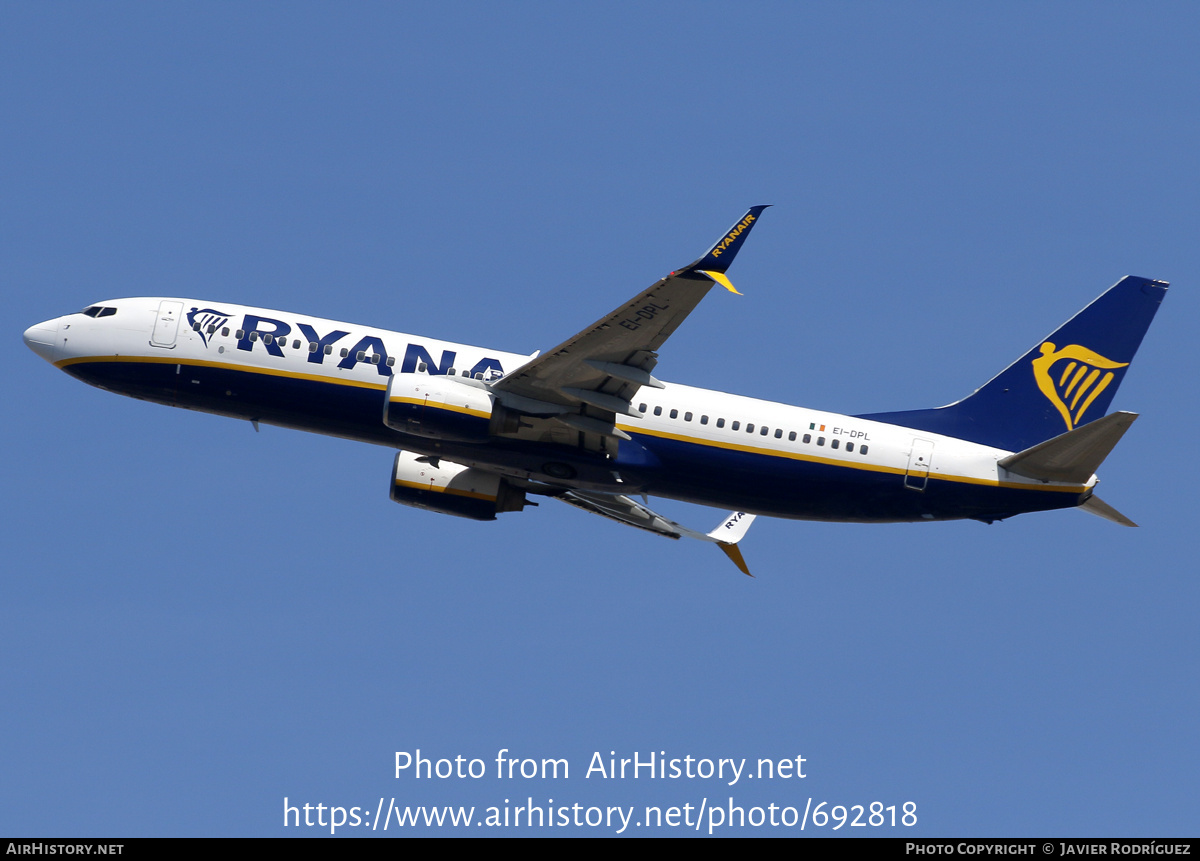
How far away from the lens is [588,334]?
37.5m

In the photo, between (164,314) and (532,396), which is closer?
(532,396)

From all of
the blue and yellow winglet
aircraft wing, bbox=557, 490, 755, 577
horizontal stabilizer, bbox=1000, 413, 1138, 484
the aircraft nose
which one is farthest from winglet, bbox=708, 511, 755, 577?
the aircraft nose

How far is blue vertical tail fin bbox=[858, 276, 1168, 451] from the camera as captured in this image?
42969mm

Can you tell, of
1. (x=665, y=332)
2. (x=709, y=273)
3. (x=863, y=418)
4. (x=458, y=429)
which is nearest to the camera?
A: (x=709, y=273)

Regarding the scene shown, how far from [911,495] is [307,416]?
61.8ft

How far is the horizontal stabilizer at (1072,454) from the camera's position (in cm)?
3756

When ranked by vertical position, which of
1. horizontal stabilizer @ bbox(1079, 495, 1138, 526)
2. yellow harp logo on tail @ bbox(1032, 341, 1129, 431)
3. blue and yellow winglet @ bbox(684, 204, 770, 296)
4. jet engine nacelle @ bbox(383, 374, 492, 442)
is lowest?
horizontal stabilizer @ bbox(1079, 495, 1138, 526)

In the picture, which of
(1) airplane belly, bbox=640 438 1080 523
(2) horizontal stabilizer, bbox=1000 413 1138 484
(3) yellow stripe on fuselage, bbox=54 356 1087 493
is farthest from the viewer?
(1) airplane belly, bbox=640 438 1080 523

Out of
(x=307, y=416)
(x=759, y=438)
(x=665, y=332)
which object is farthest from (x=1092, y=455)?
(x=307, y=416)

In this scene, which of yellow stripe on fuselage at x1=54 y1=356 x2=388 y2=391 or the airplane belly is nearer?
the airplane belly

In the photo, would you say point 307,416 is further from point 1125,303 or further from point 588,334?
point 1125,303

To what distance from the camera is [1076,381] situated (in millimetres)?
43344

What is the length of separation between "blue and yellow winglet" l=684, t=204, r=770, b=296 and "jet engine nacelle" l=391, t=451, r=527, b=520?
13.4 meters

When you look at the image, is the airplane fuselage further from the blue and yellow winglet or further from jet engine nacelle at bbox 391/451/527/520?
the blue and yellow winglet
